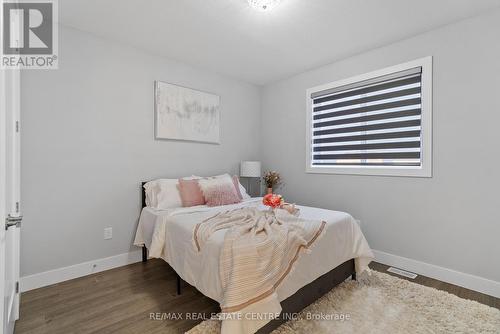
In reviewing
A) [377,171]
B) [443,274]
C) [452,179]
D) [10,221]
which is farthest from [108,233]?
[452,179]

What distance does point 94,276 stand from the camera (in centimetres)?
261

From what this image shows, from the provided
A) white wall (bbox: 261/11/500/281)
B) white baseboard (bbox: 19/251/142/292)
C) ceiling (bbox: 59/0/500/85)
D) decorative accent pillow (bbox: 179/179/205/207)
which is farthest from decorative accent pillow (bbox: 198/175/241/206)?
ceiling (bbox: 59/0/500/85)

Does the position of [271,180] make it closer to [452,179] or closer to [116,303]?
[452,179]

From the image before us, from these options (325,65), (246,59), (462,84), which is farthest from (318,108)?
(462,84)

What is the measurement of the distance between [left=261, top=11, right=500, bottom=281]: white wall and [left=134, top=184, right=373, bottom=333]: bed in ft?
2.66

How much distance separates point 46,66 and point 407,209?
13.6ft

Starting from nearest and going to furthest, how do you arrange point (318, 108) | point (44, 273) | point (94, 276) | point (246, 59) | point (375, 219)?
point (44, 273) < point (94, 276) < point (375, 219) < point (246, 59) < point (318, 108)

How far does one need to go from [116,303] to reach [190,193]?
4.17 feet

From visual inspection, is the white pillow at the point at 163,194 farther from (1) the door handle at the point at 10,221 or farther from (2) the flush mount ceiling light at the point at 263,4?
(2) the flush mount ceiling light at the point at 263,4

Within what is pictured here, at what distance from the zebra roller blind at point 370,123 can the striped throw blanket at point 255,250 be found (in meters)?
1.57

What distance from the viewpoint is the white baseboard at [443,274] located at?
2260 millimetres

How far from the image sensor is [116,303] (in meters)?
2.10

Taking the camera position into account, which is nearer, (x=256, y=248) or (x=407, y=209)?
(x=256, y=248)

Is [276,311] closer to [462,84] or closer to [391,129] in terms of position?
[391,129]
